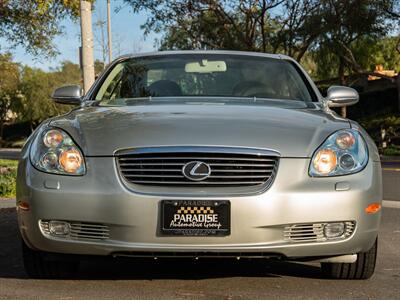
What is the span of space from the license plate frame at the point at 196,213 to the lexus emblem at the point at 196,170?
0.15m

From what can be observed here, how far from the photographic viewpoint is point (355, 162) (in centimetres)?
398

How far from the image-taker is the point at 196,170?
378 cm

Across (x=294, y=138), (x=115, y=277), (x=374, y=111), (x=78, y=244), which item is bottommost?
(x=374, y=111)

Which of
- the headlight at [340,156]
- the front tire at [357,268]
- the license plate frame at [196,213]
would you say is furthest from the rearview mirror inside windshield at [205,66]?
the license plate frame at [196,213]

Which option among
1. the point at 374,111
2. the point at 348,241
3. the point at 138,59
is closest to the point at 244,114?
the point at 348,241

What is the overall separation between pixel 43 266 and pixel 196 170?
3.97 ft

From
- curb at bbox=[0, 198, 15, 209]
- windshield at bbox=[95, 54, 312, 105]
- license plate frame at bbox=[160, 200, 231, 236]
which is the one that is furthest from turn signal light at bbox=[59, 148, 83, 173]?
curb at bbox=[0, 198, 15, 209]

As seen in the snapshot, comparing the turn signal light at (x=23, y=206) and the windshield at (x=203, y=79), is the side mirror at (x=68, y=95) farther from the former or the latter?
the turn signal light at (x=23, y=206)

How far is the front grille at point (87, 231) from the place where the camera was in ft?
12.5

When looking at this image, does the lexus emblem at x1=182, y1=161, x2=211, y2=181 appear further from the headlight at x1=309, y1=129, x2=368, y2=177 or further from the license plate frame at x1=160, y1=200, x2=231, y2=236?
the headlight at x1=309, y1=129, x2=368, y2=177

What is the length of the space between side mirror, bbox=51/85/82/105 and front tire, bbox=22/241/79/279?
56.7 inches

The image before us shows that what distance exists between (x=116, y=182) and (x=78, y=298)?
711mm

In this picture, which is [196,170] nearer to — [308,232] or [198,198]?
[198,198]

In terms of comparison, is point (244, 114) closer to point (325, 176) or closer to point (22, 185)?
point (325, 176)
